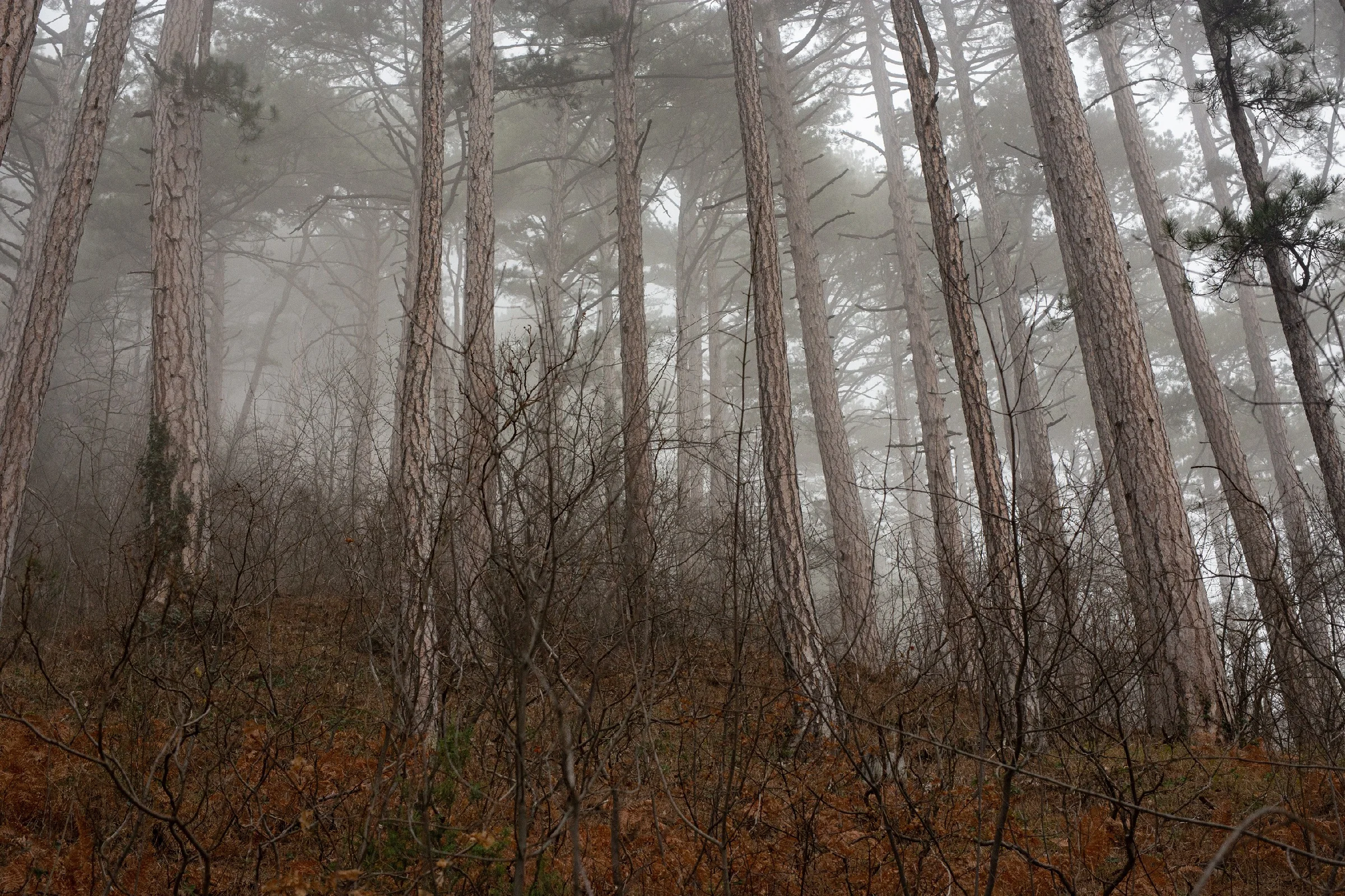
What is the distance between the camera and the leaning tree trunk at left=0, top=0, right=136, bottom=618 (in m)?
6.49

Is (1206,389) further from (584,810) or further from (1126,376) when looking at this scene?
(584,810)

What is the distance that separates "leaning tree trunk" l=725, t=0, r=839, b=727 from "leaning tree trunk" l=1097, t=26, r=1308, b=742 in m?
2.84

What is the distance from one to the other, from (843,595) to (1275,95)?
5.45 m

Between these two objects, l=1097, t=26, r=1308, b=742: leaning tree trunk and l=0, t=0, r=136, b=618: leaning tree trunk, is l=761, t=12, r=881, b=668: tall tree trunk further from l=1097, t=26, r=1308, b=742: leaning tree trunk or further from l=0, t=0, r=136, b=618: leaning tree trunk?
l=0, t=0, r=136, b=618: leaning tree trunk

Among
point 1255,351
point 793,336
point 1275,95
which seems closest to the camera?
point 1275,95

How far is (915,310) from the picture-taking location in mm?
12062

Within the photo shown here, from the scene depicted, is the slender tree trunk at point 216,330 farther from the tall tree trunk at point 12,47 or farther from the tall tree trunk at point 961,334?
the tall tree trunk at point 961,334

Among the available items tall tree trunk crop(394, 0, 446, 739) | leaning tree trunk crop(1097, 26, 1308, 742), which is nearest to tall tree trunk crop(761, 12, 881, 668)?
leaning tree trunk crop(1097, 26, 1308, 742)

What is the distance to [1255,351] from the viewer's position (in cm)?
1297

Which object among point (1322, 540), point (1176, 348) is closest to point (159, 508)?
point (1322, 540)

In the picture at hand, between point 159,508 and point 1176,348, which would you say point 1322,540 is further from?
point 1176,348

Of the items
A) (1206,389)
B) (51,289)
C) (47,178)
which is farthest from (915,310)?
(47,178)

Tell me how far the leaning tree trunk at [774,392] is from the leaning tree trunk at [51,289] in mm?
5473

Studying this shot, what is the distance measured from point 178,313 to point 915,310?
377 inches
